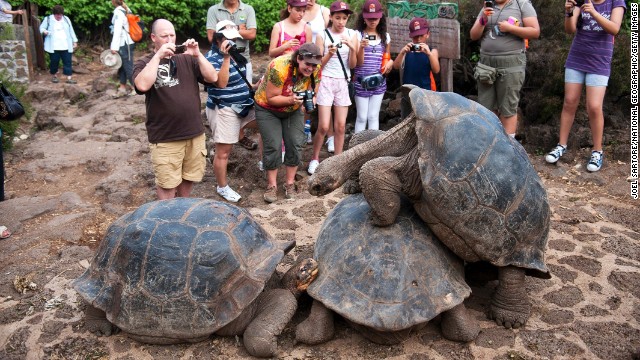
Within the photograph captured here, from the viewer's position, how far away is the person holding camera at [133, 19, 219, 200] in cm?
450

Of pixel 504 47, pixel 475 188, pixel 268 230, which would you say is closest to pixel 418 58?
pixel 504 47

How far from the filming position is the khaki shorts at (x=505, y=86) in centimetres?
610

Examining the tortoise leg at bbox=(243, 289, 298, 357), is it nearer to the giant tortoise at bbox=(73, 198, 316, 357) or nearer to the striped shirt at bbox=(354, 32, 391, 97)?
the giant tortoise at bbox=(73, 198, 316, 357)

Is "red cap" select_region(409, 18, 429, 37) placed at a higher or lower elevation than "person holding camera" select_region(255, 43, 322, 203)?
higher

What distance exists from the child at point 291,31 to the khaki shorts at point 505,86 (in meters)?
2.07

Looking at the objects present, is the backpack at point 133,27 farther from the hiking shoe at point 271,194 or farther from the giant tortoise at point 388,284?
the giant tortoise at point 388,284

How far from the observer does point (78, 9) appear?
12.8 m

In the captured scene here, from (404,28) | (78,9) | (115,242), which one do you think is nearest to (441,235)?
(115,242)

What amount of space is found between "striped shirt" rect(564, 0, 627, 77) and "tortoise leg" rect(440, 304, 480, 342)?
3.77 m

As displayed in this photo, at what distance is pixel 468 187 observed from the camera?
10.9ft

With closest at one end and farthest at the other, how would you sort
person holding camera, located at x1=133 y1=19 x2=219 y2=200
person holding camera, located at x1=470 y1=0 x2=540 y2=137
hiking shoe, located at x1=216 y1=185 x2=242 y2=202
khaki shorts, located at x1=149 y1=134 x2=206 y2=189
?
person holding camera, located at x1=133 y1=19 x2=219 y2=200
khaki shorts, located at x1=149 y1=134 x2=206 y2=189
person holding camera, located at x1=470 y1=0 x2=540 y2=137
hiking shoe, located at x1=216 y1=185 x2=242 y2=202

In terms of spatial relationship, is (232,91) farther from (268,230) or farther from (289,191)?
(268,230)

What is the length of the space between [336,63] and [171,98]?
7.48ft

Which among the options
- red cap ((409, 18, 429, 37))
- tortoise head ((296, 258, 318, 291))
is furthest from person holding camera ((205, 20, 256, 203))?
tortoise head ((296, 258, 318, 291))
